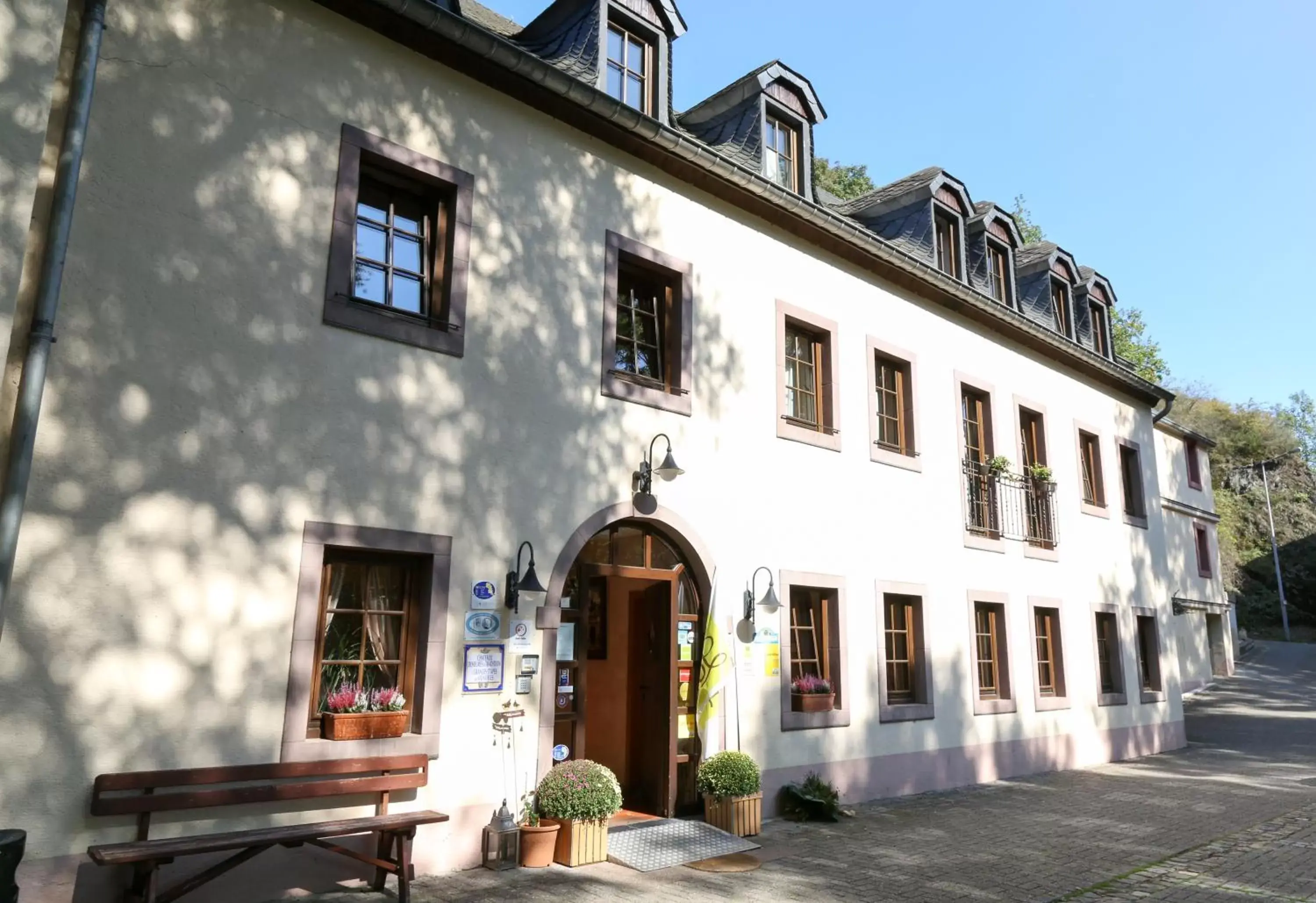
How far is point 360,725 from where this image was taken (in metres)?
6.41

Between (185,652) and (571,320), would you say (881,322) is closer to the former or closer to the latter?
(571,320)

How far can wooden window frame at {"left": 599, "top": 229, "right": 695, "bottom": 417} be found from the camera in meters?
8.58

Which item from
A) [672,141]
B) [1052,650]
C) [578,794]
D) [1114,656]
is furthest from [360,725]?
[1114,656]

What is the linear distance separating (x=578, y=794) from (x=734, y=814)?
1.85 meters

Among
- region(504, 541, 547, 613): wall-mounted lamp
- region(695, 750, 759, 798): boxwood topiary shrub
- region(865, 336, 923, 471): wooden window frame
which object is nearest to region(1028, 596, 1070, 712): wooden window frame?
region(865, 336, 923, 471): wooden window frame

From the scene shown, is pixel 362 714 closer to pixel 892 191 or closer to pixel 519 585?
pixel 519 585

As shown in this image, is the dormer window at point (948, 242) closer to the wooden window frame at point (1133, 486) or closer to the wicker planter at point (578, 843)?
the wooden window frame at point (1133, 486)

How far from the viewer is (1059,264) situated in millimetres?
16672

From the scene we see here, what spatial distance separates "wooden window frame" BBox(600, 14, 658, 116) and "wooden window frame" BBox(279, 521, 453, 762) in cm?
504

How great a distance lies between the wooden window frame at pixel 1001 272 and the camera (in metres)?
14.7

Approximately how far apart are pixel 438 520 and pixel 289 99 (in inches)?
129

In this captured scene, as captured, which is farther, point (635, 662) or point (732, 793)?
point (635, 662)

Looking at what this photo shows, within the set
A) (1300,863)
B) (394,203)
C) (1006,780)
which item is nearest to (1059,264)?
(1006,780)

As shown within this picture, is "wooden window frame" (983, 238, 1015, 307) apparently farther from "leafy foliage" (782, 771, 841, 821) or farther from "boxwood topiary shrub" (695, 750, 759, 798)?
"boxwood topiary shrub" (695, 750, 759, 798)
